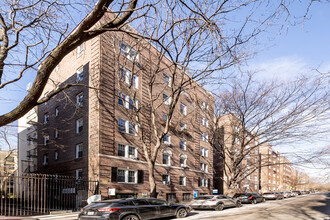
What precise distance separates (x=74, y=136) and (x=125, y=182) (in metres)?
6.43

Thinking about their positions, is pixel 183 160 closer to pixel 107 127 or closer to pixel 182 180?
pixel 182 180

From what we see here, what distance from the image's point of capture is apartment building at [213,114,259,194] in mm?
23984

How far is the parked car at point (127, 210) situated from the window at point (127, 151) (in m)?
11.5

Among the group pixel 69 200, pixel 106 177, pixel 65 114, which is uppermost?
pixel 65 114

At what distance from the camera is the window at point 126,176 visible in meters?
22.7

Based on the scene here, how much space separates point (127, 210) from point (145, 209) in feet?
3.82

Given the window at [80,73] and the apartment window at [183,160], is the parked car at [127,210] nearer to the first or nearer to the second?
the window at [80,73]

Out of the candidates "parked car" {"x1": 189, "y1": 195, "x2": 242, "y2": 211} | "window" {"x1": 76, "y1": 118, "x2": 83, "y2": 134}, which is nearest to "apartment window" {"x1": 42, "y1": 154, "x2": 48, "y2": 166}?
"window" {"x1": 76, "y1": 118, "x2": 83, "y2": 134}

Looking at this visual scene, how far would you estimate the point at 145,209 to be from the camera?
11188 millimetres

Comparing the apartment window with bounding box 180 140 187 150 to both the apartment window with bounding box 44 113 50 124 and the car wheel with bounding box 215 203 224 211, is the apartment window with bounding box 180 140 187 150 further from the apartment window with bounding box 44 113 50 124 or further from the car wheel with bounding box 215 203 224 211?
the apartment window with bounding box 44 113 50 124

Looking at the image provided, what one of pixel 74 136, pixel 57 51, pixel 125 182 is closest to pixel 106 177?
pixel 125 182

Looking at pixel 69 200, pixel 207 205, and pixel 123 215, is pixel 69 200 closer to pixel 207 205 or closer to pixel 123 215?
pixel 207 205

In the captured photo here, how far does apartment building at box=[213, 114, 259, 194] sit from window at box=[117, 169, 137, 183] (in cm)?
843

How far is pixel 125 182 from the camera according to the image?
2292 centimetres
